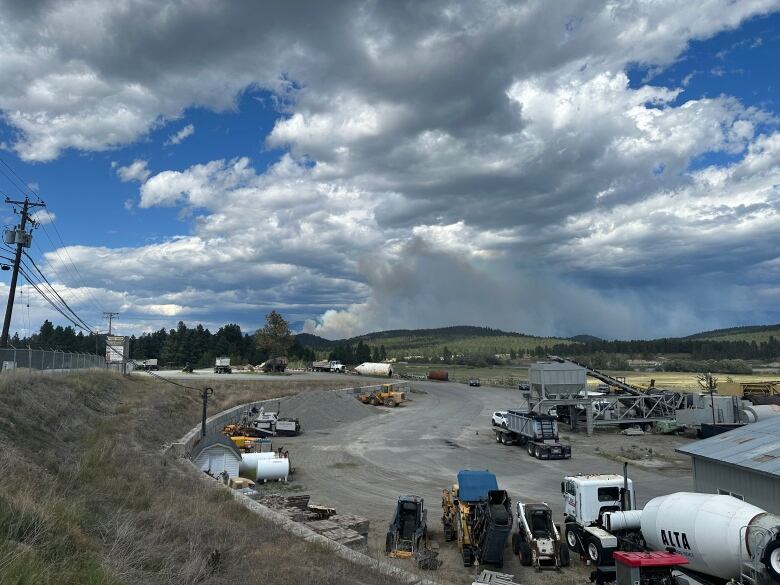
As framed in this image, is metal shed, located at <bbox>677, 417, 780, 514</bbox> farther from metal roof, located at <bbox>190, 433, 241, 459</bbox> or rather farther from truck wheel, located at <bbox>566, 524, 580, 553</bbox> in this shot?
metal roof, located at <bbox>190, 433, 241, 459</bbox>

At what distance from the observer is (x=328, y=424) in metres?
53.5

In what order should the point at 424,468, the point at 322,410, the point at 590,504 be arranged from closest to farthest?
the point at 590,504, the point at 424,468, the point at 322,410

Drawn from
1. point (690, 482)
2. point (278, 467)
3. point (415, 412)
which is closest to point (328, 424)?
point (415, 412)

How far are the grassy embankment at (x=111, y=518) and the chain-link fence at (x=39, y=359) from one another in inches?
266

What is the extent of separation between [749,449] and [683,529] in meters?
5.83

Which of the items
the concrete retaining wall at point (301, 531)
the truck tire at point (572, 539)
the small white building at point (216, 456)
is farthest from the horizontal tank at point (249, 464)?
the truck tire at point (572, 539)

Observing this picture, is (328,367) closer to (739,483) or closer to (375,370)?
(375,370)

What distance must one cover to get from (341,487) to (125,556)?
1849 cm

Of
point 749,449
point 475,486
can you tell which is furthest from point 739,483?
point 475,486

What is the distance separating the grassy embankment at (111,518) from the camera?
9.46 metres

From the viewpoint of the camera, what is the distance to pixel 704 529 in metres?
14.5

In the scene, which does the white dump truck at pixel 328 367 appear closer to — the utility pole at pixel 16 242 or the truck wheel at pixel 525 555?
the utility pole at pixel 16 242

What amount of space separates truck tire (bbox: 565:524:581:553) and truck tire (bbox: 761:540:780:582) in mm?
6403

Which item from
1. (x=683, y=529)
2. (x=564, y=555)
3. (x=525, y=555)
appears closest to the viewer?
(x=683, y=529)
